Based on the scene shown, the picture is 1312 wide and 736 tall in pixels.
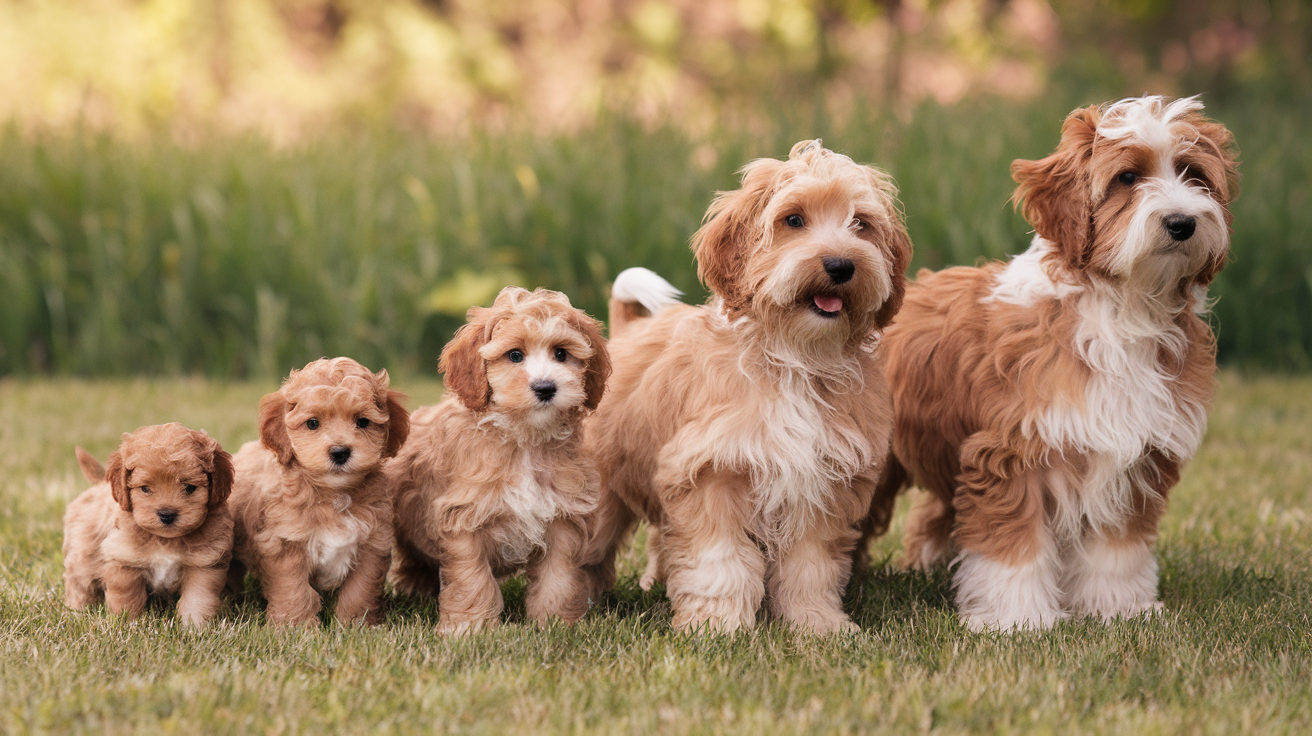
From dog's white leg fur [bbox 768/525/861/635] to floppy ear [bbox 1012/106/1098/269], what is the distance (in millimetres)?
1249

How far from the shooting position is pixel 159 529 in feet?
12.9

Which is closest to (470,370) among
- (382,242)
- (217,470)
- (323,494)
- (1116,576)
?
(323,494)

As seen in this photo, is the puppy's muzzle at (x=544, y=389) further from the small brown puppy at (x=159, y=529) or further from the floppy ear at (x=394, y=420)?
the small brown puppy at (x=159, y=529)

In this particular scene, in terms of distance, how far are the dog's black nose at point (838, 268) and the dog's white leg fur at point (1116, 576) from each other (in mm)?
1427


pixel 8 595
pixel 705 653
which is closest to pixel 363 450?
pixel 705 653

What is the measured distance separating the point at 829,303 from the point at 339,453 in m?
1.66

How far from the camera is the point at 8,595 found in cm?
434

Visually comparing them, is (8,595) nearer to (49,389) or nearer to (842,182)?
(842,182)

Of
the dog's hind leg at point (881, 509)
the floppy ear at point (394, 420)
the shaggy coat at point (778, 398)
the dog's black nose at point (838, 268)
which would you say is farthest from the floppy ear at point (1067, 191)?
the floppy ear at point (394, 420)

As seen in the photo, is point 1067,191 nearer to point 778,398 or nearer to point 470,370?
point 778,398

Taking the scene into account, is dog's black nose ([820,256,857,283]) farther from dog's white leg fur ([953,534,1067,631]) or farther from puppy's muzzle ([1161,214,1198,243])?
dog's white leg fur ([953,534,1067,631])

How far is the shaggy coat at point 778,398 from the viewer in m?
3.89

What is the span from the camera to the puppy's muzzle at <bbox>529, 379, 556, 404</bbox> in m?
3.82

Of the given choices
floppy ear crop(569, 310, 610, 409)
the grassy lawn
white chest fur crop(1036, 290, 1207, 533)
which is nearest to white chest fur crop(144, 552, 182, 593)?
the grassy lawn
